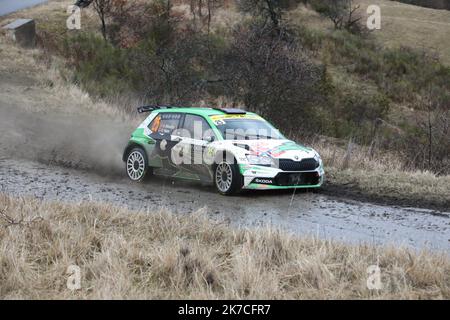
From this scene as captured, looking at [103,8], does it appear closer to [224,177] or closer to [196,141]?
[196,141]

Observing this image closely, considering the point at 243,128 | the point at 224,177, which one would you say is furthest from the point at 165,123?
the point at 224,177

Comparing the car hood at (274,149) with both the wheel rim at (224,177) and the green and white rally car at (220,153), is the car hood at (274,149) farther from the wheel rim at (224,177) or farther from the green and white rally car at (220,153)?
the wheel rim at (224,177)

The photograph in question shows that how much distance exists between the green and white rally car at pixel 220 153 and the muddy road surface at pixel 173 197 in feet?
0.97

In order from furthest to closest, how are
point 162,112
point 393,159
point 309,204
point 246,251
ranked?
1. point 393,159
2. point 162,112
3. point 309,204
4. point 246,251

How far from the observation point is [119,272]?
6.72 meters

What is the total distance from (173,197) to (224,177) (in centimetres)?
100

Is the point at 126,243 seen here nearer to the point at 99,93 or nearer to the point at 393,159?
the point at 393,159

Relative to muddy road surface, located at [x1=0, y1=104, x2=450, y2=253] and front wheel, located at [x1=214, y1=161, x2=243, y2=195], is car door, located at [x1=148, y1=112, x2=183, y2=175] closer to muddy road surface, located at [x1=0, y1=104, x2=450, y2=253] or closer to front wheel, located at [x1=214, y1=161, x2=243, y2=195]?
muddy road surface, located at [x1=0, y1=104, x2=450, y2=253]

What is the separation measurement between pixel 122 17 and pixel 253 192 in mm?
30020

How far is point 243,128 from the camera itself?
1286cm

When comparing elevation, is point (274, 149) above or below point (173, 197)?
above
